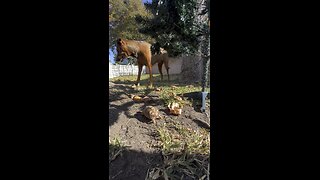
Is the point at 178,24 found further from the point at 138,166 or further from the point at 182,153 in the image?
the point at 138,166

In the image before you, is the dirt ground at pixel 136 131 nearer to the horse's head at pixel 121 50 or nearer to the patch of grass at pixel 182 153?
the patch of grass at pixel 182 153

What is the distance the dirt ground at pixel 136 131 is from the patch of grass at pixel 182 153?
0.19ft

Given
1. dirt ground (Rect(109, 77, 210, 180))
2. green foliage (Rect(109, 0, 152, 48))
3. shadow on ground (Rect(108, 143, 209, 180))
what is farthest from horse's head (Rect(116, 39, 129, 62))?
green foliage (Rect(109, 0, 152, 48))

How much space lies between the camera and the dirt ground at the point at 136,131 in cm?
136

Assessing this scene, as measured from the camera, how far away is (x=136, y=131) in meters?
1.79

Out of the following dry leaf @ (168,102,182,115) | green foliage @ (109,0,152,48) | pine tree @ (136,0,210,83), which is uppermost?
green foliage @ (109,0,152,48)

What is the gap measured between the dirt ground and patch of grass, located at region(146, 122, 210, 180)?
6cm

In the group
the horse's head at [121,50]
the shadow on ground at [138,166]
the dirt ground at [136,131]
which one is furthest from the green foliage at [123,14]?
the shadow on ground at [138,166]

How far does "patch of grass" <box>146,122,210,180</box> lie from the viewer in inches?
53.3

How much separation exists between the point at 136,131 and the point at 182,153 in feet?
Result: 1.48

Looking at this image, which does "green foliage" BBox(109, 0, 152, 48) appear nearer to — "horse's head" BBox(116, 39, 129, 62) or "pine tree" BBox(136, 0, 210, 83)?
"horse's head" BBox(116, 39, 129, 62)
